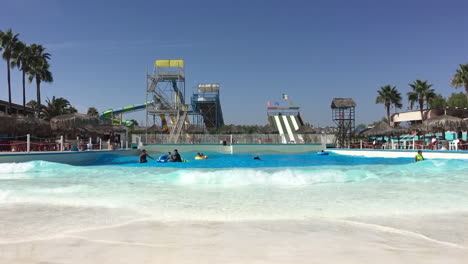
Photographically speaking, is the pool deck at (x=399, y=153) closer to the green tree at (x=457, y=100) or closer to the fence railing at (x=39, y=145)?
the fence railing at (x=39, y=145)

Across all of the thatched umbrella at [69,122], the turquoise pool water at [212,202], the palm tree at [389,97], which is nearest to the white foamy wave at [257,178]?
the turquoise pool water at [212,202]

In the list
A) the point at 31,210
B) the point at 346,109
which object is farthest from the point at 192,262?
the point at 346,109

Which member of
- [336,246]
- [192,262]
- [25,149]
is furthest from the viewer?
[25,149]

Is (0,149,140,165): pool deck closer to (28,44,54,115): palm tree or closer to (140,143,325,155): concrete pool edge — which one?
(140,143,325,155): concrete pool edge

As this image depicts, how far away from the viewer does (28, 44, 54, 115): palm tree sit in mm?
32375

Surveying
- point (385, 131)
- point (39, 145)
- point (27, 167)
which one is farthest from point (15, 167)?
point (385, 131)

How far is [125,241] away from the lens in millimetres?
3881

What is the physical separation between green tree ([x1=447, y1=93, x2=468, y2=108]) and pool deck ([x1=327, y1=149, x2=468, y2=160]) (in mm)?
29384

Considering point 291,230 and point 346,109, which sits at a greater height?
point 346,109

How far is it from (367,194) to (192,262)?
5962 mm

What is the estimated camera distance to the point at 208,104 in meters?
40.7

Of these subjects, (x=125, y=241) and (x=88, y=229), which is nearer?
(x=125, y=241)

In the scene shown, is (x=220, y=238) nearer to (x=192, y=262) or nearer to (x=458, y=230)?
(x=192, y=262)

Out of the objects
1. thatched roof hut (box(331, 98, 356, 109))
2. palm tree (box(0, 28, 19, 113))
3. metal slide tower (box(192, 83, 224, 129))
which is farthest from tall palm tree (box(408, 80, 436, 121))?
palm tree (box(0, 28, 19, 113))
